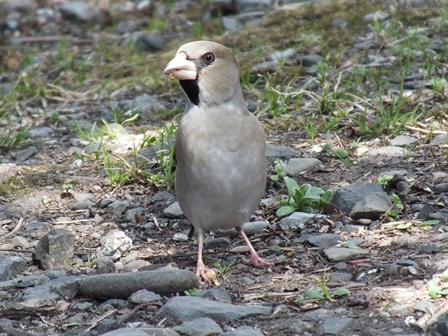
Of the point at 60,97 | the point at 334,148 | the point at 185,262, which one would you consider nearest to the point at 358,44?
the point at 334,148

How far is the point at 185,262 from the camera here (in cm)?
438

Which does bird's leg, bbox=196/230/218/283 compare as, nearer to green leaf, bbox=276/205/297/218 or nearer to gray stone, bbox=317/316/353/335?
green leaf, bbox=276/205/297/218

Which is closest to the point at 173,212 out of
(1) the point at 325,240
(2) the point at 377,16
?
(1) the point at 325,240

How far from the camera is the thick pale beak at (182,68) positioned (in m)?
4.08

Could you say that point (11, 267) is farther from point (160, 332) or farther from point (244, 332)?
point (244, 332)

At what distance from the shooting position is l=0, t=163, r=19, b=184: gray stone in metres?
5.41

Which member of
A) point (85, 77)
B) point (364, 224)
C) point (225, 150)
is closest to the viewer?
point (225, 150)

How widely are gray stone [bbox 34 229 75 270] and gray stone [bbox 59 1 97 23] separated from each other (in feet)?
20.2

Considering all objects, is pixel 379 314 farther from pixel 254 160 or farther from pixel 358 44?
pixel 358 44

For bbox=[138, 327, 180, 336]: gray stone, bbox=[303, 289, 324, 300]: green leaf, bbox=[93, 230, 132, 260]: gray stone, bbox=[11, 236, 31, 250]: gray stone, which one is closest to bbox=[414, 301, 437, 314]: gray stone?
bbox=[303, 289, 324, 300]: green leaf

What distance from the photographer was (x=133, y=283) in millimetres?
3695

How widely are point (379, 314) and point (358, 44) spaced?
13.9 ft

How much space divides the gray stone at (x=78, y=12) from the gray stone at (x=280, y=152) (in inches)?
205

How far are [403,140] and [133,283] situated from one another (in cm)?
239
